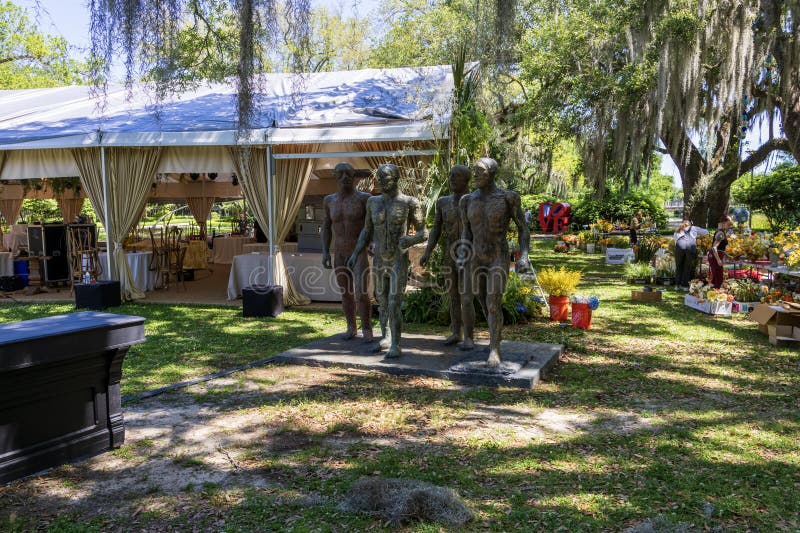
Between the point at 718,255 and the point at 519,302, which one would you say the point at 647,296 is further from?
the point at 519,302

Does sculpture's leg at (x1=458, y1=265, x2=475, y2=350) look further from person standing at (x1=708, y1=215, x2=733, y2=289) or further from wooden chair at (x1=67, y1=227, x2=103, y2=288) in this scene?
wooden chair at (x1=67, y1=227, x2=103, y2=288)

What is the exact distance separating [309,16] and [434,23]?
63.6 ft

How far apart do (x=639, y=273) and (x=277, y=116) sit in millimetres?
7944

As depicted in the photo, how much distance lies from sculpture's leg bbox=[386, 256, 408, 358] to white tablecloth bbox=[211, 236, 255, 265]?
11.0 metres

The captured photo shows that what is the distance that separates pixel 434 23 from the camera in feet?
75.8

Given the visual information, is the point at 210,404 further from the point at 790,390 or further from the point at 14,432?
the point at 790,390

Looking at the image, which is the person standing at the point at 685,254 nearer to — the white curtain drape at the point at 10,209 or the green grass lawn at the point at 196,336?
the green grass lawn at the point at 196,336

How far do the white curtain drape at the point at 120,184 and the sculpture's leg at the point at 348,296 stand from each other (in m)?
5.07

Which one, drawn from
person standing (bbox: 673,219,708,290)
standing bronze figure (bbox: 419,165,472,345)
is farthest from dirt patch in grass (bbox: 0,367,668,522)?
person standing (bbox: 673,219,708,290)

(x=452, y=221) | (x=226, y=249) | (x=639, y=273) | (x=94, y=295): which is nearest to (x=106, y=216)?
(x=94, y=295)

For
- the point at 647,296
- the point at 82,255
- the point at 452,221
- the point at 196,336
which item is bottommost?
the point at 196,336

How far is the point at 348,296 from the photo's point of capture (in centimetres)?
722

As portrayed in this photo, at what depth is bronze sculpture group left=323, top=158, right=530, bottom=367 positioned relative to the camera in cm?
574

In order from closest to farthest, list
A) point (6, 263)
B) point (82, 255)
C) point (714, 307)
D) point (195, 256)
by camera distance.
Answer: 1. point (714, 307)
2. point (82, 255)
3. point (6, 263)
4. point (195, 256)
